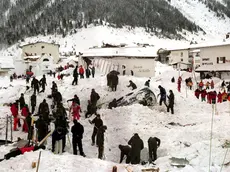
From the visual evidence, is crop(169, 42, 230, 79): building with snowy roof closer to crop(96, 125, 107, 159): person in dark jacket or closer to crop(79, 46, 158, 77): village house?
crop(79, 46, 158, 77): village house

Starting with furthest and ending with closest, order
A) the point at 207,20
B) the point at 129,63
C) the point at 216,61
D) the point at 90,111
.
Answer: the point at 207,20, the point at 216,61, the point at 129,63, the point at 90,111

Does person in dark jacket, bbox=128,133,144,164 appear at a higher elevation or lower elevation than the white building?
lower

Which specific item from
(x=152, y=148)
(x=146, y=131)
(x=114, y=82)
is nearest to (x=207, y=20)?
(x=114, y=82)

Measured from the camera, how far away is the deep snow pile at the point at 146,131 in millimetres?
10688

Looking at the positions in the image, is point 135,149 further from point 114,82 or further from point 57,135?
point 114,82

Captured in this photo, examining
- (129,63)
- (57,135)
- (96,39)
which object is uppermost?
(96,39)

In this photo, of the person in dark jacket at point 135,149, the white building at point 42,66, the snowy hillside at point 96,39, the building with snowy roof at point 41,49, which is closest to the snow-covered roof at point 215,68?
the white building at point 42,66

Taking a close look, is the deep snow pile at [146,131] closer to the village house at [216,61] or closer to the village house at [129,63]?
the village house at [129,63]

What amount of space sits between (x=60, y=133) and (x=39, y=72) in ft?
136

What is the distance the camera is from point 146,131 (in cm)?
1664

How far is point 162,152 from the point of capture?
1377 cm

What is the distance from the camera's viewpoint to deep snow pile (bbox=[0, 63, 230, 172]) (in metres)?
10.7

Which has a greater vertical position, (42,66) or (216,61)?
(216,61)

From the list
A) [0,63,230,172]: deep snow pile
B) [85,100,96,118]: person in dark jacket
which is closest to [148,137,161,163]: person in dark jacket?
[0,63,230,172]: deep snow pile
